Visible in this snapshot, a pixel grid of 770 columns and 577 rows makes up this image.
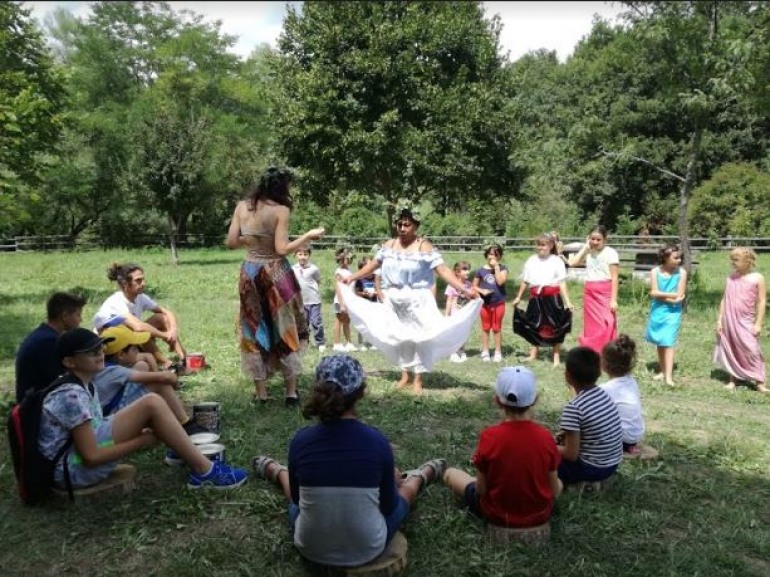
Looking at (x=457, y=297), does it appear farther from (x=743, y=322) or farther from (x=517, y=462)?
(x=517, y=462)

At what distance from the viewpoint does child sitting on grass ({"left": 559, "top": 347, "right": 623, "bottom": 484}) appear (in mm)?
4105

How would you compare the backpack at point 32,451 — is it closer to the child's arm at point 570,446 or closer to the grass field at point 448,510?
the grass field at point 448,510

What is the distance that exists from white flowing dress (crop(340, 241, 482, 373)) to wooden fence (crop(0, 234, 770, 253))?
2027cm

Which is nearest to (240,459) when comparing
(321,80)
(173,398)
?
(173,398)

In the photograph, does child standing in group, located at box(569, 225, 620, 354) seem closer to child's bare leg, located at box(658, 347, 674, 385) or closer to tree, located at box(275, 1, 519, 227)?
child's bare leg, located at box(658, 347, 674, 385)

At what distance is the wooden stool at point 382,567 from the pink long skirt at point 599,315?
5.70m

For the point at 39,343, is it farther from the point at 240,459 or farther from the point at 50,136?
the point at 50,136

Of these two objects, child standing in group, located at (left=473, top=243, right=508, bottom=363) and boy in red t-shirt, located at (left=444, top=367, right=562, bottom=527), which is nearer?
boy in red t-shirt, located at (left=444, top=367, right=562, bottom=527)

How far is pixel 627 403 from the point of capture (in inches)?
187

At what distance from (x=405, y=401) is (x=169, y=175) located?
2155 cm

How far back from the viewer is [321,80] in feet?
46.6

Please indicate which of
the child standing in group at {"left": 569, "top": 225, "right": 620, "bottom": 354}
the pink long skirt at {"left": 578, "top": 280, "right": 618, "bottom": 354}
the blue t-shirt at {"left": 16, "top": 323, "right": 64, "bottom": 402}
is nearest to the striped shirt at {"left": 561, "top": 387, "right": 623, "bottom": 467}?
the blue t-shirt at {"left": 16, "top": 323, "right": 64, "bottom": 402}

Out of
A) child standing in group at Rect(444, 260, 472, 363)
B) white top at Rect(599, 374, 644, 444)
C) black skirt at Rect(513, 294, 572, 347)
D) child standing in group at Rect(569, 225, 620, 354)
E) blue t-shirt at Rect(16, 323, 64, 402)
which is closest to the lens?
blue t-shirt at Rect(16, 323, 64, 402)

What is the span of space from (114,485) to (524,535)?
8.25 ft
